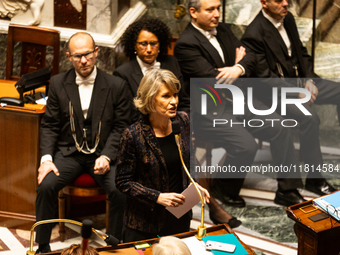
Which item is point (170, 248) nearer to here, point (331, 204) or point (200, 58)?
point (331, 204)

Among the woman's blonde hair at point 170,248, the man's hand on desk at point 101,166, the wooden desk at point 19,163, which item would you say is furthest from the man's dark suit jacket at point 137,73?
the woman's blonde hair at point 170,248

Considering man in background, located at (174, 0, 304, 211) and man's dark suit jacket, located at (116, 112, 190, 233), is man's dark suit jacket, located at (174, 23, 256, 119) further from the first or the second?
man's dark suit jacket, located at (116, 112, 190, 233)

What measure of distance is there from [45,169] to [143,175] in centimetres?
98

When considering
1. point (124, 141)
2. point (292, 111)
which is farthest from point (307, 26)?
point (124, 141)

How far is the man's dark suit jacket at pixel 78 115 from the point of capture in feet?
12.1

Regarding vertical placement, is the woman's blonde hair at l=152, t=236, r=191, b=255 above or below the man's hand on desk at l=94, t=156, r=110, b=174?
above

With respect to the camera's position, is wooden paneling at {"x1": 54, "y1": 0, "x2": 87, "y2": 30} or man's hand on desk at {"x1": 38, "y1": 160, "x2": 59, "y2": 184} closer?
man's hand on desk at {"x1": 38, "y1": 160, "x2": 59, "y2": 184}

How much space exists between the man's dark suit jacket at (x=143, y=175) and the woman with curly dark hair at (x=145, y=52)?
1090 millimetres

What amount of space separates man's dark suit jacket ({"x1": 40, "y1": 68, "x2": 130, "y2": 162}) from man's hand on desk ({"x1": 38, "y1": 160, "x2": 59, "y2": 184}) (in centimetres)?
10

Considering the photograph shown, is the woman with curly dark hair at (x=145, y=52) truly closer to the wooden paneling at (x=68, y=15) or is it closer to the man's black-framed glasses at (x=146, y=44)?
the man's black-framed glasses at (x=146, y=44)

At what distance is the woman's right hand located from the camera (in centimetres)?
276

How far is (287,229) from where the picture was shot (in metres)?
3.99

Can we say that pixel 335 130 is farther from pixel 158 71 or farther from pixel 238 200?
pixel 158 71

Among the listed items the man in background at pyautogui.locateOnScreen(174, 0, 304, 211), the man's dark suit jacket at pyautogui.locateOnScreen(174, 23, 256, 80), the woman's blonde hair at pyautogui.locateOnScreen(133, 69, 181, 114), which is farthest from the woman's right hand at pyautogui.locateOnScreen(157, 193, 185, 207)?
the man's dark suit jacket at pyautogui.locateOnScreen(174, 23, 256, 80)
